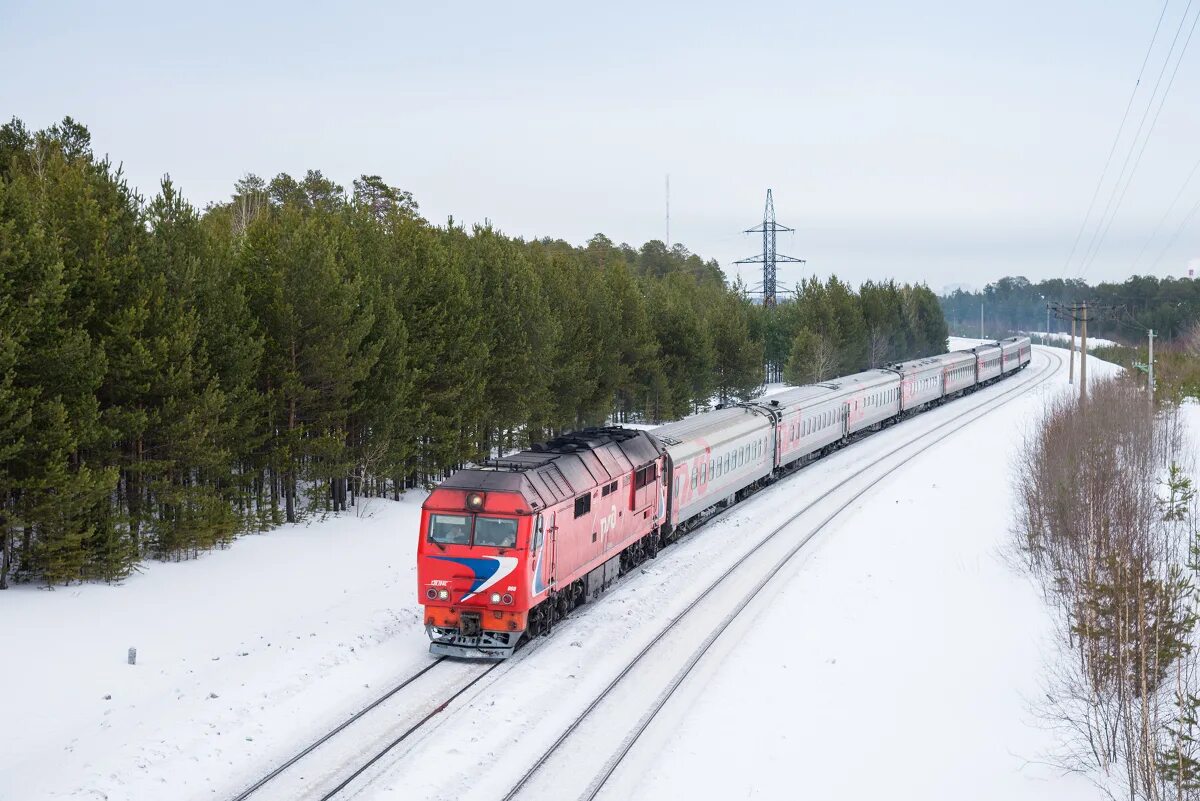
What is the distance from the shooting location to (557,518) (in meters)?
21.1

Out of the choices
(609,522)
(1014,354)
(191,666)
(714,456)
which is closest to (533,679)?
(609,522)

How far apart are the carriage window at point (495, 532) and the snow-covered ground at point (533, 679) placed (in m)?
2.54

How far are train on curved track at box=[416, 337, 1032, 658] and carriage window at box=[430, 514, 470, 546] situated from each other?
0.02 metres

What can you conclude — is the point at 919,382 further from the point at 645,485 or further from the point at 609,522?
the point at 609,522

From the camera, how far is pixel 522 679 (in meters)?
19.3

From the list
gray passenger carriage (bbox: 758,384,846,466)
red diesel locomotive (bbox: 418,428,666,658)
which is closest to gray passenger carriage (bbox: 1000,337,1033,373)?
gray passenger carriage (bbox: 758,384,846,466)

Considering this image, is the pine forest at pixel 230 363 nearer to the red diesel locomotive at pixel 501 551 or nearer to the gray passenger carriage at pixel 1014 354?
the red diesel locomotive at pixel 501 551

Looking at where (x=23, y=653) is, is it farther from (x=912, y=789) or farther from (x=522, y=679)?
(x=912, y=789)

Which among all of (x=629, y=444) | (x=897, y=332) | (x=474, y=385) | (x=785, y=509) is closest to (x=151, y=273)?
(x=629, y=444)

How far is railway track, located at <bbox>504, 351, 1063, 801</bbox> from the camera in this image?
49.9 feet

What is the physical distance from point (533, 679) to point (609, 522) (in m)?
6.07

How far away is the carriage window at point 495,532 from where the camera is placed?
19.7 metres

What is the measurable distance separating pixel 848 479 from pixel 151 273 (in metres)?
29.3

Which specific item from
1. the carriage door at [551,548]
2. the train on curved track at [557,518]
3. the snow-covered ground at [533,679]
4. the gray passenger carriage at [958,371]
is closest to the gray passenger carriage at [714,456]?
the train on curved track at [557,518]
